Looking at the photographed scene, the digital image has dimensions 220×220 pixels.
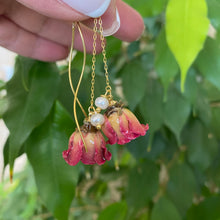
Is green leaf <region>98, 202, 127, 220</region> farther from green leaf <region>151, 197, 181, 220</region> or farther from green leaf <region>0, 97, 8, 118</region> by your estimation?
green leaf <region>0, 97, 8, 118</region>

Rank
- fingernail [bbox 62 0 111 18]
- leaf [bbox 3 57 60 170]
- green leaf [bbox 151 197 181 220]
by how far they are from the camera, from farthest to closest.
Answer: green leaf [bbox 151 197 181 220], leaf [bbox 3 57 60 170], fingernail [bbox 62 0 111 18]

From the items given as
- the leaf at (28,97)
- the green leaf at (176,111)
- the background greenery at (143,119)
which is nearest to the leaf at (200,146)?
the background greenery at (143,119)

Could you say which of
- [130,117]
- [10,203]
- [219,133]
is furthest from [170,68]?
[10,203]

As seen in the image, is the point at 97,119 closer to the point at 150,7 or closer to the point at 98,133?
the point at 98,133

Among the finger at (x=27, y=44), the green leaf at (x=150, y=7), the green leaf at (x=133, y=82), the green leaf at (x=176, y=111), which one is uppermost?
the green leaf at (x=150, y=7)

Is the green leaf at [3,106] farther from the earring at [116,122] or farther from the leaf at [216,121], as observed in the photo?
the leaf at [216,121]

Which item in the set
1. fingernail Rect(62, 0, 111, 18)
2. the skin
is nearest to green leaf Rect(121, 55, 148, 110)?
the skin
